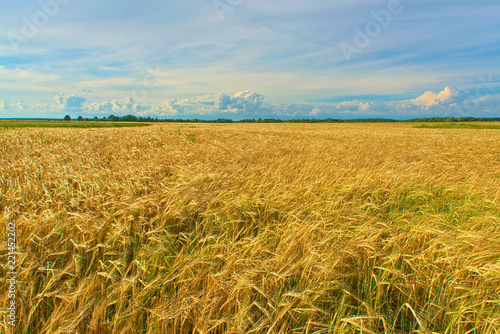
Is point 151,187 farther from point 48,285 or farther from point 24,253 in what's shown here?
point 48,285

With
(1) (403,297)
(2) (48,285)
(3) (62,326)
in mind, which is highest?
(2) (48,285)

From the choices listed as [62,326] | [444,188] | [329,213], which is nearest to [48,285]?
[62,326]

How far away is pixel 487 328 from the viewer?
4.56 ft

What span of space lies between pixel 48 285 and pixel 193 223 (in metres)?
1.39

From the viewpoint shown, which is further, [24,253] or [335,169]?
[335,169]

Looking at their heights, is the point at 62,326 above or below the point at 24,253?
below

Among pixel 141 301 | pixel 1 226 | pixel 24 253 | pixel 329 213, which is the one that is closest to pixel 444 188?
pixel 329 213

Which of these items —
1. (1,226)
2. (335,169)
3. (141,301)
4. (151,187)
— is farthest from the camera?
(335,169)

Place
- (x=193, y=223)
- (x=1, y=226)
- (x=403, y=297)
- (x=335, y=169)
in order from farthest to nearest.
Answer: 1. (x=335, y=169)
2. (x=193, y=223)
3. (x=1, y=226)
4. (x=403, y=297)

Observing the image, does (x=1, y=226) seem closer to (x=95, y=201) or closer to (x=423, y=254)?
(x=95, y=201)

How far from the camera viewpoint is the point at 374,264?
188 centimetres

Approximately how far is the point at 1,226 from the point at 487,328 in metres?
3.96

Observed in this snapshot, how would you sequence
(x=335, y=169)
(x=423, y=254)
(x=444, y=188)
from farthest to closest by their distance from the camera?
(x=335, y=169) → (x=444, y=188) → (x=423, y=254)

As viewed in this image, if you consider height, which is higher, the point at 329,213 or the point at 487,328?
the point at 329,213
